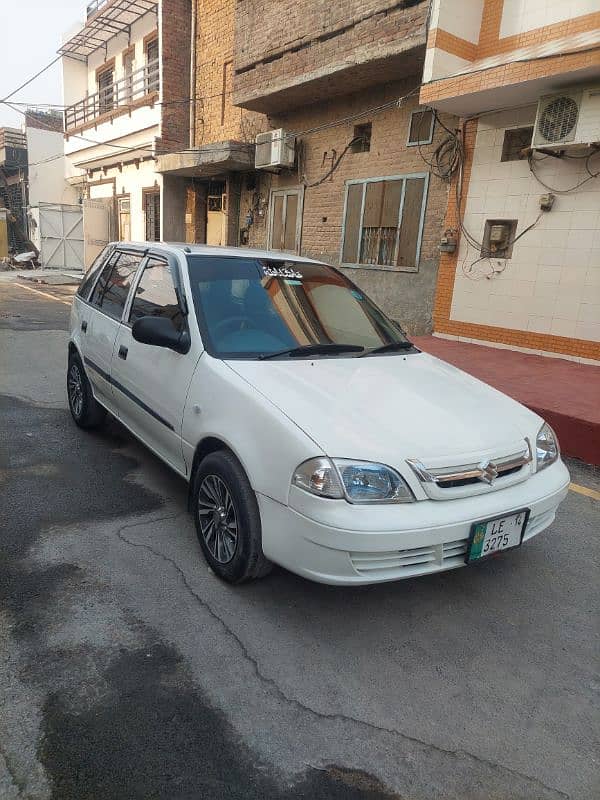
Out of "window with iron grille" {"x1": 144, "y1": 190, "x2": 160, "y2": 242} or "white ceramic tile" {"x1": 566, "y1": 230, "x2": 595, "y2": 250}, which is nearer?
"white ceramic tile" {"x1": 566, "y1": 230, "x2": 595, "y2": 250}

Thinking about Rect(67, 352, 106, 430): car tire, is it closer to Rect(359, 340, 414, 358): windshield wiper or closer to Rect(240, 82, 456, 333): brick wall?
Rect(359, 340, 414, 358): windshield wiper

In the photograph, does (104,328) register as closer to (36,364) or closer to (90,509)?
(90,509)

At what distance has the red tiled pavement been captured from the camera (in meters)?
5.02

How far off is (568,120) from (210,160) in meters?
8.85

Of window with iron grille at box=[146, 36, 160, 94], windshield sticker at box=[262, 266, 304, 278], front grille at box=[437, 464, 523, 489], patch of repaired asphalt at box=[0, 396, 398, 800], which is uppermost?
window with iron grille at box=[146, 36, 160, 94]

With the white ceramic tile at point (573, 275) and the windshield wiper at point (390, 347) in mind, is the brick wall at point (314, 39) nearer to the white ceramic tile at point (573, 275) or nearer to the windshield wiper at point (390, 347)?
the white ceramic tile at point (573, 275)

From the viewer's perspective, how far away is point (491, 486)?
2562 millimetres

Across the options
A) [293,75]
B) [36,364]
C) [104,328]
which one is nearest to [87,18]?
[293,75]

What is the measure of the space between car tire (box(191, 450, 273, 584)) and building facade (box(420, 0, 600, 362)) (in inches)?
259

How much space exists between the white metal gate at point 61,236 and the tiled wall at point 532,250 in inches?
757

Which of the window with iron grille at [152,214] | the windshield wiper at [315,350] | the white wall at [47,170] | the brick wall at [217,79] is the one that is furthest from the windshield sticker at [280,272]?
the white wall at [47,170]

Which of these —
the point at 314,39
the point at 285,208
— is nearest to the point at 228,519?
the point at 314,39

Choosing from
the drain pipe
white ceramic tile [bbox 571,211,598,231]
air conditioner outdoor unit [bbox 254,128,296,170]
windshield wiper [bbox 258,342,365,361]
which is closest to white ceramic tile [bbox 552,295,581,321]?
white ceramic tile [bbox 571,211,598,231]

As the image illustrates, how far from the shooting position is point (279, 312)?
3492mm
